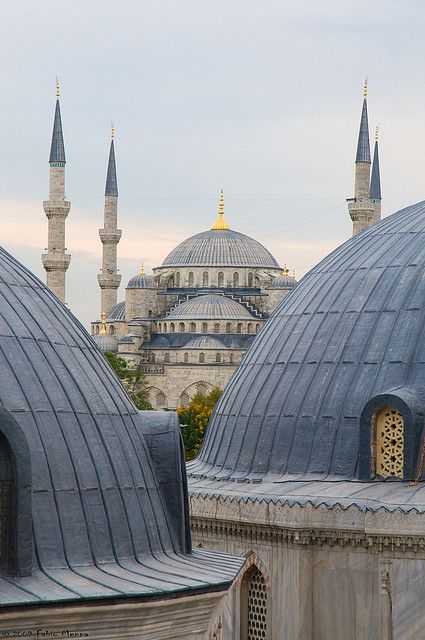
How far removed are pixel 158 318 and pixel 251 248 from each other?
414 inches

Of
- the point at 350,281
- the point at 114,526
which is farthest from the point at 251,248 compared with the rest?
the point at 114,526

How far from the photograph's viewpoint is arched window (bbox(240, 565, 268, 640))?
15.7 metres

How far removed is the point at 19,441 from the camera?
9.06 m

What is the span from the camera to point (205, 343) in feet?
332

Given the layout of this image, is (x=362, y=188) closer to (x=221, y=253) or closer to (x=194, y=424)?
(x=194, y=424)

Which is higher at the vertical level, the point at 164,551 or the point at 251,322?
the point at 251,322

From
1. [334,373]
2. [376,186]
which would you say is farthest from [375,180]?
[334,373]

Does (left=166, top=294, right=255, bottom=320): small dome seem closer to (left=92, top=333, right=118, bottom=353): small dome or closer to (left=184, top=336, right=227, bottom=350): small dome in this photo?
(left=184, top=336, right=227, bottom=350): small dome

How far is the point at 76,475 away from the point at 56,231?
71883 millimetres

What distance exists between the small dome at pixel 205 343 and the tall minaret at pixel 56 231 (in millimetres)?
19992

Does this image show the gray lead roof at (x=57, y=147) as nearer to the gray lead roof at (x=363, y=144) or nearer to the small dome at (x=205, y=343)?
the gray lead roof at (x=363, y=144)

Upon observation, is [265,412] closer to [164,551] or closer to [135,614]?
[164,551]

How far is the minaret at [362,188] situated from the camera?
71.1m

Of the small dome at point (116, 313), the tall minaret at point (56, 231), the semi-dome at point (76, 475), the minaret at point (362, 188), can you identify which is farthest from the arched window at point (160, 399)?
the semi-dome at point (76, 475)
